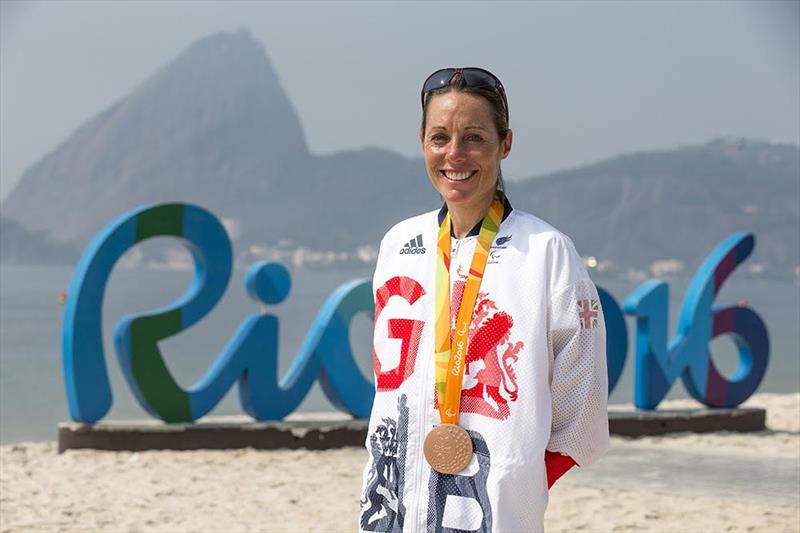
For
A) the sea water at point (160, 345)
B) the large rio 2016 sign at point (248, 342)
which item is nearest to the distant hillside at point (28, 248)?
the sea water at point (160, 345)

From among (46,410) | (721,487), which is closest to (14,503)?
(721,487)

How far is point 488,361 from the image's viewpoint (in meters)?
2.33

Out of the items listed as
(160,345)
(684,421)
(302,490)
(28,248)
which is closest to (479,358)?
(302,490)

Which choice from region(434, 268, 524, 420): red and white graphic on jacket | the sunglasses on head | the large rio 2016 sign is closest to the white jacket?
region(434, 268, 524, 420): red and white graphic on jacket

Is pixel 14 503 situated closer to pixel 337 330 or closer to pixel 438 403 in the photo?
pixel 337 330

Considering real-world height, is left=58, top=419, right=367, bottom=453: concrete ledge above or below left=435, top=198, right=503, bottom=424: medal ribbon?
below

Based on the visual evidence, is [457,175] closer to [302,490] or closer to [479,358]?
[479,358]

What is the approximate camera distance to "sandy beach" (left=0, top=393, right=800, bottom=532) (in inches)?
257

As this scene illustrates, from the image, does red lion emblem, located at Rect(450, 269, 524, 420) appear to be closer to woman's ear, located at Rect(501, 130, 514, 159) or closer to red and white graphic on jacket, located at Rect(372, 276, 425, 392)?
red and white graphic on jacket, located at Rect(372, 276, 425, 392)

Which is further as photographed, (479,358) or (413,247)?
(413,247)

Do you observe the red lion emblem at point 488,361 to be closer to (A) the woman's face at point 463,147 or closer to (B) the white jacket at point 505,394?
(B) the white jacket at point 505,394

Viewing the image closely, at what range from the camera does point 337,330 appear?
9359 millimetres

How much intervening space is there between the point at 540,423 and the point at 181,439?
680cm

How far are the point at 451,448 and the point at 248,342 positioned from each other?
696 centimetres
